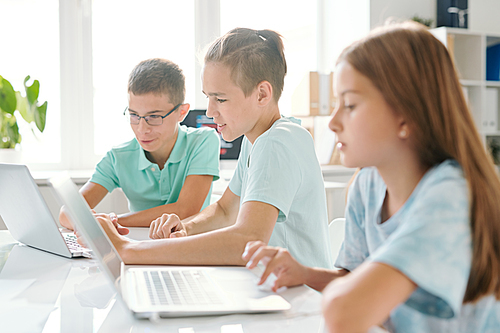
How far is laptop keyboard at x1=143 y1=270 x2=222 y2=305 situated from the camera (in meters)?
0.64

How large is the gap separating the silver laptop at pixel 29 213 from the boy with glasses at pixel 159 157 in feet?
1.14

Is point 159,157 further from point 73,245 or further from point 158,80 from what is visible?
point 73,245

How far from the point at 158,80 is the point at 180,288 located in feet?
3.23

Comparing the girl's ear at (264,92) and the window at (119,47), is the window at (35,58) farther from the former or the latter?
the girl's ear at (264,92)

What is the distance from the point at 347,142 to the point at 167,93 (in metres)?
1.05

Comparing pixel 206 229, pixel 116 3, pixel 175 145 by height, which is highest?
pixel 116 3

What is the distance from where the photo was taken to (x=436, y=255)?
18.4 inches

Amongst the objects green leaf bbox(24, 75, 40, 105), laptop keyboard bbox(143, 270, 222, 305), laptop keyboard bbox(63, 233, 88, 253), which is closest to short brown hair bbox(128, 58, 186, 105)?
laptop keyboard bbox(63, 233, 88, 253)

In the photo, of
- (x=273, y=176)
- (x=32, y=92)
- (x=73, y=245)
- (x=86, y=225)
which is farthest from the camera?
(x=32, y=92)

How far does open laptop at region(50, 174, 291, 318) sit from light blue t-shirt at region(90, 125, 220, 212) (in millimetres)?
818

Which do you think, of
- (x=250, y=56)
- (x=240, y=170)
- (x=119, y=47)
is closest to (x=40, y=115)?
(x=119, y=47)

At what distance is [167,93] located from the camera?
1551 mm

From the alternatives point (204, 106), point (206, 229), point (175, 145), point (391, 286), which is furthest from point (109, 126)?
point (391, 286)

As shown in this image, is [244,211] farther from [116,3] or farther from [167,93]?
[116,3]
